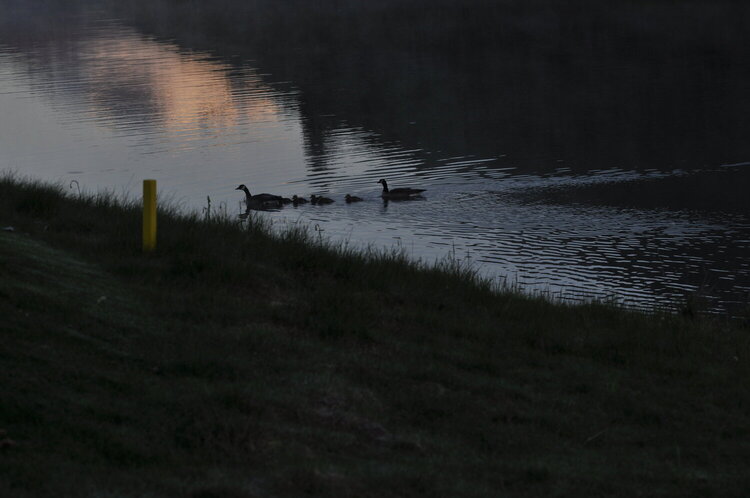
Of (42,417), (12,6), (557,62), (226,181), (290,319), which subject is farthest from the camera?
(12,6)

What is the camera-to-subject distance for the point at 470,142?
3994 centimetres

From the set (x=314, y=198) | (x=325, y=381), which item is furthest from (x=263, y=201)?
(x=325, y=381)

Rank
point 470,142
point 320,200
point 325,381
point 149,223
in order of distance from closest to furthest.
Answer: point 325,381, point 149,223, point 320,200, point 470,142

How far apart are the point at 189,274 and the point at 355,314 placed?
2.08 m

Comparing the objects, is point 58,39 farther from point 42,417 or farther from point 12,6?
point 42,417

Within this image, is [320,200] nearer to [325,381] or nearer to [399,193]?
[399,193]

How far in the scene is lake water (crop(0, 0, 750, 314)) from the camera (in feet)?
79.9

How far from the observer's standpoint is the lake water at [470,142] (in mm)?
24344

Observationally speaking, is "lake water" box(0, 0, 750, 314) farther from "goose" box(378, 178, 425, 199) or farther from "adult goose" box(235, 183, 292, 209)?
"adult goose" box(235, 183, 292, 209)

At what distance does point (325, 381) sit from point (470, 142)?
31.2m

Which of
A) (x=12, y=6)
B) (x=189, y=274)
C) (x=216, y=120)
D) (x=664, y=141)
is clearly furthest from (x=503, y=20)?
(x=12, y=6)

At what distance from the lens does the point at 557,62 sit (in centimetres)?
6488

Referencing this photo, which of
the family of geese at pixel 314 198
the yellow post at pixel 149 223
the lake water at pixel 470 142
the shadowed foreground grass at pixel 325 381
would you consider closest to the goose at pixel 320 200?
the family of geese at pixel 314 198

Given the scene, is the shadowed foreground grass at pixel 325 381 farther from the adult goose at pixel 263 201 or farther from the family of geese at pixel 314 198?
the family of geese at pixel 314 198
